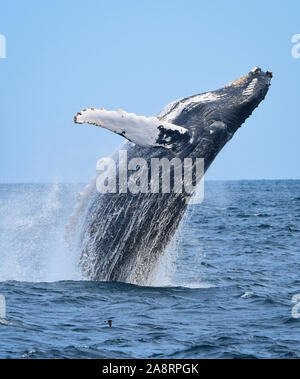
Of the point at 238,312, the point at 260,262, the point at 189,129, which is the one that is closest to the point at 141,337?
the point at 238,312

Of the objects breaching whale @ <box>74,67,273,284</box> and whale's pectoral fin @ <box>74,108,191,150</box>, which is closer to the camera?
whale's pectoral fin @ <box>74,108,191,150</box>

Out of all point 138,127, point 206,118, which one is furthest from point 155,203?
point 206,118

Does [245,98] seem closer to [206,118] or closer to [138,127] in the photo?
[206,118]

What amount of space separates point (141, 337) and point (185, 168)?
340 centimetres

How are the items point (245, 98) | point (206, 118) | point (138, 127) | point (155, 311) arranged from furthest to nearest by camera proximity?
1. point (245, 98)
2. point (206, 118)
3. point (138, 127)
4. point (155, 311)

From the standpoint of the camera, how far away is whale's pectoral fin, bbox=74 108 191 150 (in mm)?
10070

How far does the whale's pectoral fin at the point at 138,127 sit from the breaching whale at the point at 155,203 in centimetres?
24

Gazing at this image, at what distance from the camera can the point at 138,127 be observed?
10.4 m

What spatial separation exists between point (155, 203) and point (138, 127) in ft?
5.08

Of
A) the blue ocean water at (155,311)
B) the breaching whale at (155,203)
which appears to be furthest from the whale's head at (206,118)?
the blue ocean water at (155,311)

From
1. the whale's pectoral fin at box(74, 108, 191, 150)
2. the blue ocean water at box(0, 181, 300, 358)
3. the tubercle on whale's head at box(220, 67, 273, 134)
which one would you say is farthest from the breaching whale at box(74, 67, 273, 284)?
the blue ocean water at box(0, 181, 300, 358)

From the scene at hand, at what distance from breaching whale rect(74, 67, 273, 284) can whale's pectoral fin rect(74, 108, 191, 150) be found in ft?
0.78

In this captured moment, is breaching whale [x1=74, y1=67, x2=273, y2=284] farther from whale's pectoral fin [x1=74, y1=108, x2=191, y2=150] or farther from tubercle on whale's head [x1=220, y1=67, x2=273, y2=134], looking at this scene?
whale's pectoral fin [x1=74, y1=108, x2=191, y2=150]
